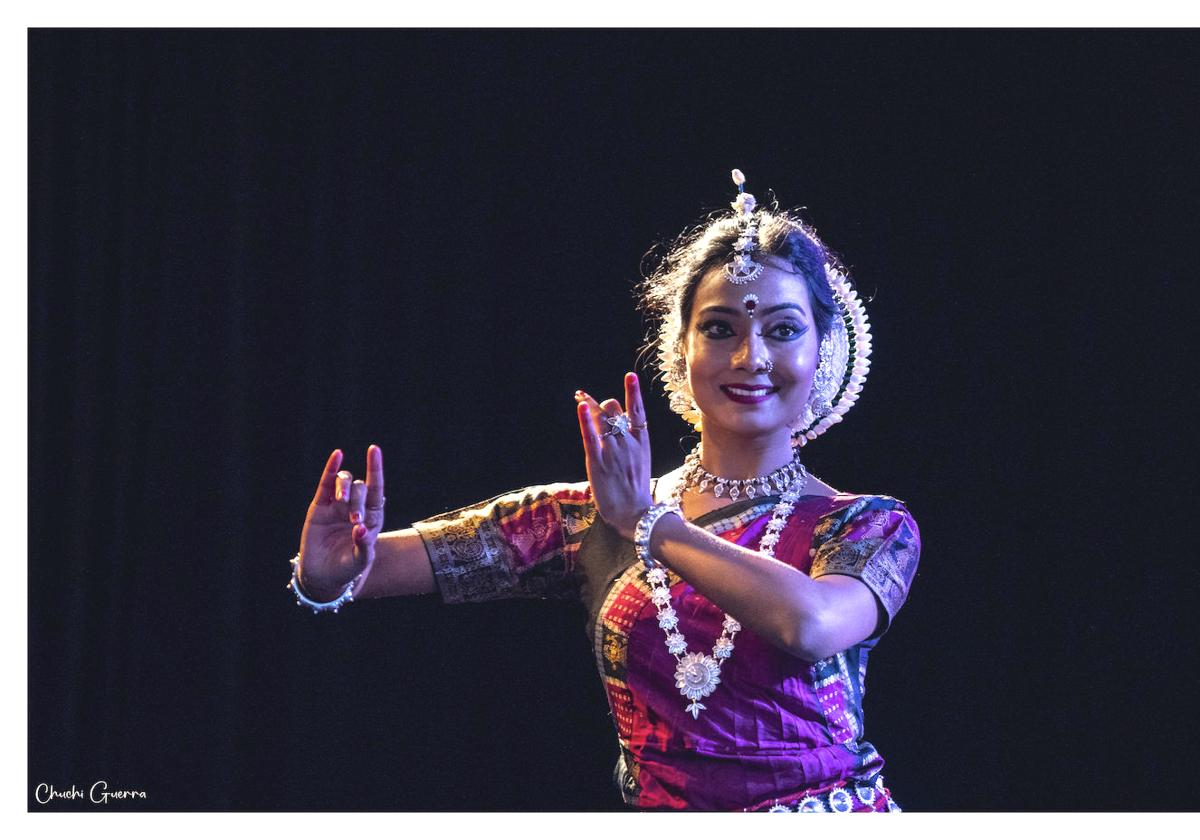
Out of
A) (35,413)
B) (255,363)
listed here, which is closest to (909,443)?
(255,363)

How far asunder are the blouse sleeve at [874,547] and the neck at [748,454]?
17 cm

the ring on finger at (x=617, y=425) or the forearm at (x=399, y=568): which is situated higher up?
the ring on finger at (x=617, y=425)

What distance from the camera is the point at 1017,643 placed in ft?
8.35

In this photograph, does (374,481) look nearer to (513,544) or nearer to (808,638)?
(513,544)

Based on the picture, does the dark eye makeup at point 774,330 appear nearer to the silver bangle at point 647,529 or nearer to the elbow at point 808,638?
the silver bangle at point 647,529

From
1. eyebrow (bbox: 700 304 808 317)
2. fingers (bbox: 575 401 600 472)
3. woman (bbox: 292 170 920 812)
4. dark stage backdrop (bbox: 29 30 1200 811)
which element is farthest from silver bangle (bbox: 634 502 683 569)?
dark stage backdrop (bbox: 29 30 1200 811)

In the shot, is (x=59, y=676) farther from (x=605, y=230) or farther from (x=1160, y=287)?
(x=1160, y=287)

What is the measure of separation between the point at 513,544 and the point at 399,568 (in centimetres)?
20

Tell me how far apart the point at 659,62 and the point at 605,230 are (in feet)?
1.25

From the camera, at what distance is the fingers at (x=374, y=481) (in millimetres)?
1782

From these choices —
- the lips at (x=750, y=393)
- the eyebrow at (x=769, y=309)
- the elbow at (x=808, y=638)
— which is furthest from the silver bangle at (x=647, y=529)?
the eyebrow at (x=769, y=309)

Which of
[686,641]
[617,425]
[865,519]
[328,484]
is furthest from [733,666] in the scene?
[328,484]

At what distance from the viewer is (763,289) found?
205 cm

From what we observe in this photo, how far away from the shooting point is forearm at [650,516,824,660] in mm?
1707
